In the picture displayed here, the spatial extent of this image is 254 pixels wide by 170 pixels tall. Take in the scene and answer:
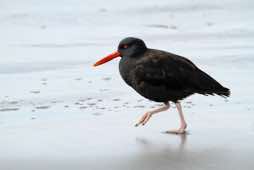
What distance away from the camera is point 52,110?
6676 mm

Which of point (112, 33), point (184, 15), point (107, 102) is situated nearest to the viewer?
point (107, 102)

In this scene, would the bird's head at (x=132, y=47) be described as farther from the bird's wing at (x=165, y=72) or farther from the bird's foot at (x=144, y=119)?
the bird's foot at (x=144, y=119)

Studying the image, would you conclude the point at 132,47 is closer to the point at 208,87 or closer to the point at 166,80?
the point at 166,80

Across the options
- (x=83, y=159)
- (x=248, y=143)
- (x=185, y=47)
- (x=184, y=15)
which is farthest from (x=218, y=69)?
(x=184, y=15)

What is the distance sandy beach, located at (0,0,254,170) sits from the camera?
17.4 ft

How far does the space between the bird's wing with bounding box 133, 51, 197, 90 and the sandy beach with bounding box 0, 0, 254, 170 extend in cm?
34

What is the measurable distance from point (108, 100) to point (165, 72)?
940 millimetres

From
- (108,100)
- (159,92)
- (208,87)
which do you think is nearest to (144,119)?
(159,92)

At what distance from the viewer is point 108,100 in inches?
278

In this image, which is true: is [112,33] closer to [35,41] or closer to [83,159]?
[35,41]

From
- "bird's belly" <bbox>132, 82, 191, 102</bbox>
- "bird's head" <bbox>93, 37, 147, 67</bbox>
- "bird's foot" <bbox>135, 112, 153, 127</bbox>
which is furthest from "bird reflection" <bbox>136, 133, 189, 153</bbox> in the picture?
"bird's head" <bbox>93, 37, 147, 67</bbox>

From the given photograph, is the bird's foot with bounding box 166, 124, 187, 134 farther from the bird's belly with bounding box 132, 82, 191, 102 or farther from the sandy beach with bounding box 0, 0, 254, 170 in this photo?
the bird's belly with bounding box 132, 82, 191, 102

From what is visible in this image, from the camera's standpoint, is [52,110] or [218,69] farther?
[218,69]

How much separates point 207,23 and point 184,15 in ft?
3.46
